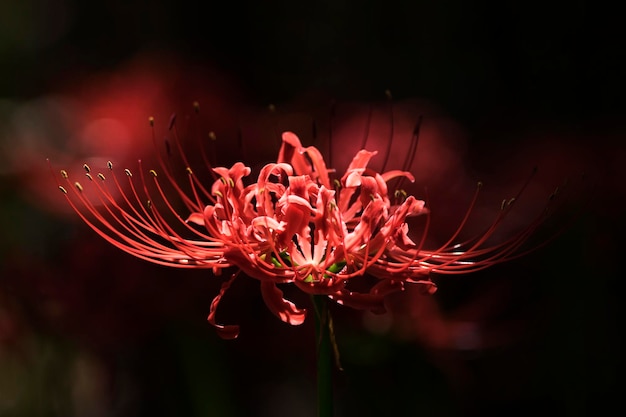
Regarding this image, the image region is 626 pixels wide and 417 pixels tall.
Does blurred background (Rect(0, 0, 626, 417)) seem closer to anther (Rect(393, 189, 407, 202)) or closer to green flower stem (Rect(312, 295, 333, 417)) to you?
anther (Rect(393, 189, 407, 202))

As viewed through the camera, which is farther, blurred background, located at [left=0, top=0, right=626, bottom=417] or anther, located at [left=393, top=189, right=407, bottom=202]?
blurred background, located at [left=0, top=0, right=626, bottom=417]

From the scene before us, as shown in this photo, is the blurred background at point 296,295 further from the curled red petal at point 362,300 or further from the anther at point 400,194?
the curled red petal at point 362,300

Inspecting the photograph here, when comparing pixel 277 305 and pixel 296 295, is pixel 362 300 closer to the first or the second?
pixel 277 305

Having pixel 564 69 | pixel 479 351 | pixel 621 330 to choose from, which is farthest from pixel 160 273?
pixel 564 69

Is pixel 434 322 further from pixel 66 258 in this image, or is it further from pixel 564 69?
pixel 564 69

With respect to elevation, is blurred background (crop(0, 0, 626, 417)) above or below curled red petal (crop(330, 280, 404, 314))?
below

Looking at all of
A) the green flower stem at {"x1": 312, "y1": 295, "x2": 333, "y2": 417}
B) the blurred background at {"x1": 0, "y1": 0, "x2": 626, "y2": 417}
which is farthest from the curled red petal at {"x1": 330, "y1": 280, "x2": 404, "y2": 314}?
the blurred background at {"x1": 0, "y1": 0, "x2": 626, "y2": 417}
